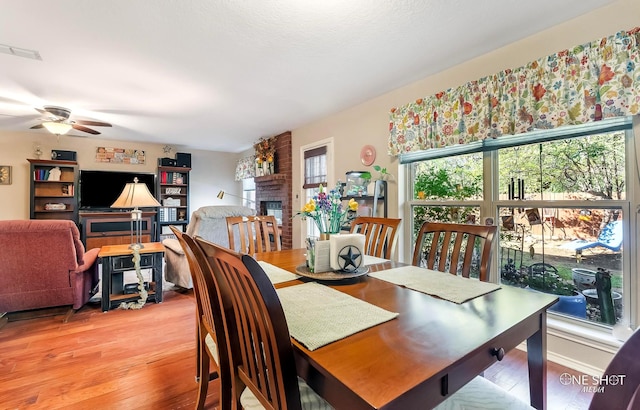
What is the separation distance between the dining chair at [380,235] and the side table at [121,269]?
7.36 feet

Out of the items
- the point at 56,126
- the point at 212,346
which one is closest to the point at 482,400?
the point at 212,346

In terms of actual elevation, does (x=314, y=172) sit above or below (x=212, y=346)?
above

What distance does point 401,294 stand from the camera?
1.18m

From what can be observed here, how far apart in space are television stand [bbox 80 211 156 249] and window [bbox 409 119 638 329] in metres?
5.47

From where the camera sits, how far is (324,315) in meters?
0.95

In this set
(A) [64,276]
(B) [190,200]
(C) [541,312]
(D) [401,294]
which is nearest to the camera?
(C) [541,312]

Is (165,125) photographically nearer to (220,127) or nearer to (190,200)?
(220,127)

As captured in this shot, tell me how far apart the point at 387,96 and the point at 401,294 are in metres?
2.54

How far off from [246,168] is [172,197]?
1708 mm

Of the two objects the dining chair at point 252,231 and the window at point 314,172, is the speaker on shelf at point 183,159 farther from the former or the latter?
the dining chair at point 252,231

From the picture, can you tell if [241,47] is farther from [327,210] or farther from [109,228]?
[109,228]

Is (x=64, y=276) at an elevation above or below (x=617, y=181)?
below

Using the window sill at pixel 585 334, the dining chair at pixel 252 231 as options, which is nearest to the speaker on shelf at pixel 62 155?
the dining chair at pixel 252 231

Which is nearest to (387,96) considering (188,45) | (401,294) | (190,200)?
(188,45)
